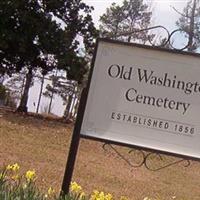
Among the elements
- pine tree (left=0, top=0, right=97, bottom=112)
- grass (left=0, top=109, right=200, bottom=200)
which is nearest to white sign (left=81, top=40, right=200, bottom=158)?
grass (left=0, top=109, right=200, bottom=200)

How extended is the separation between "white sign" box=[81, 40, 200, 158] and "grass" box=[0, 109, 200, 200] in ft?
11.5

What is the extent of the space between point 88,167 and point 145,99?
681 centimetres

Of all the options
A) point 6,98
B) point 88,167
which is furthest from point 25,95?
point 88,167

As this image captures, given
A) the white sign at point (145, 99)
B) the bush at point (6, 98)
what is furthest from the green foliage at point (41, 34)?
the white sign at point (145, 99)

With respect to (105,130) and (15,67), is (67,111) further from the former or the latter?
(105,130)

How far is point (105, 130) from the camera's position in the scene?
544 centimetres

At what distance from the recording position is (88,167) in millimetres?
→ 12055

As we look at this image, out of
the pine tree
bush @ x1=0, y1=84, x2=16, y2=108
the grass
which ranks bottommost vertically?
the grass

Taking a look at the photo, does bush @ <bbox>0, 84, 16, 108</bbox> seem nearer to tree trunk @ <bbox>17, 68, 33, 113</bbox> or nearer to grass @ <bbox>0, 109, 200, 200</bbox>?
tree trunk @ <bbox>17, 68, 33, 113</bbox>

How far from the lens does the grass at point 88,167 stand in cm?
1033

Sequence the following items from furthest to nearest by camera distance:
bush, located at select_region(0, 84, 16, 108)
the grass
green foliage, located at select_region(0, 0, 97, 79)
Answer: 1. bush, located at select_region(0, 84, 16, 108)
2. green foliage, located at select_region(0, 0, 97, 79)
3. the grass

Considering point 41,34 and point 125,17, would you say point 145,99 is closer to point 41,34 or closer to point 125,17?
point 41,34

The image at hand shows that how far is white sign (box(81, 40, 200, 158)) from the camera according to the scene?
17.5 feet

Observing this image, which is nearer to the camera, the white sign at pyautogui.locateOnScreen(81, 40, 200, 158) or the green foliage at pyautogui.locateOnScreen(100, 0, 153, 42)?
the white sign at pyautogui.locateOnScreen(81, 40, 200, 158)
